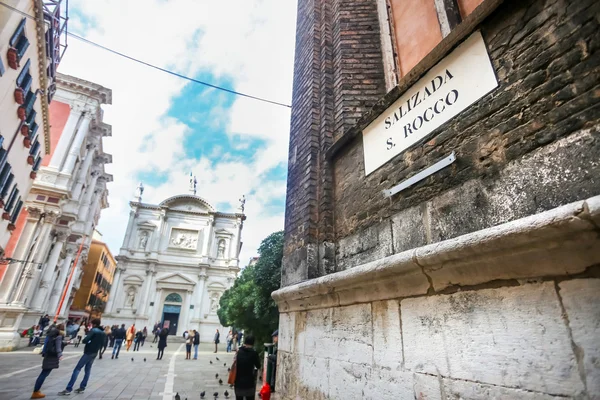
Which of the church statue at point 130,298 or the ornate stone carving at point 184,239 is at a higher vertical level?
the ornate stone carving at point 184,239

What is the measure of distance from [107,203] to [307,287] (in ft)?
123

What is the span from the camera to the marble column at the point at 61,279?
794 inches

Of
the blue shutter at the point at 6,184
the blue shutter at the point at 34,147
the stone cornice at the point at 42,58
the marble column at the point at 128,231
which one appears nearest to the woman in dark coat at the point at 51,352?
the blue shutter at the point at 6,184

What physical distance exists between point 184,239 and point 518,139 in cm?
3655

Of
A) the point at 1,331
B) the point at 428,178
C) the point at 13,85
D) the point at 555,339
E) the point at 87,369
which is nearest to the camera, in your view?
the point at 555,339

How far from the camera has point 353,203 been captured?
3672mm

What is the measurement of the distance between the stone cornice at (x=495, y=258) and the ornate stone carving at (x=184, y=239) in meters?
34.9

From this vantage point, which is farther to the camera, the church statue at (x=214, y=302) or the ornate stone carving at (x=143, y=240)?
the ornate stone carving at (x=143, y=240)

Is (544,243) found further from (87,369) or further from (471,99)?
(87,369)

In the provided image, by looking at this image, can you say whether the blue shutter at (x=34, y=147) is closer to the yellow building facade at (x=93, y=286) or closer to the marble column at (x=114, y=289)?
the marble column at (x=114, y=289)

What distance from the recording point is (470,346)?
1.83m

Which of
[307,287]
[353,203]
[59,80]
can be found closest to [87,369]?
[307,287]

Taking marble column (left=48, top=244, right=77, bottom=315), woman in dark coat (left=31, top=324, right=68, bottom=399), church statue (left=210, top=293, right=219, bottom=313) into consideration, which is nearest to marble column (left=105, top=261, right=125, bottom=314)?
church statue (left=210, top=293, right=219, bottom=313)

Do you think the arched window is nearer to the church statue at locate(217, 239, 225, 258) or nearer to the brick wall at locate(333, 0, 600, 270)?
the church statue at locate(217, 239, 225, 258)
